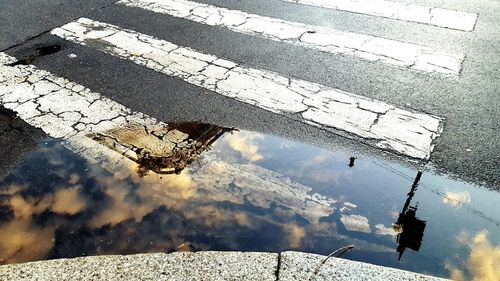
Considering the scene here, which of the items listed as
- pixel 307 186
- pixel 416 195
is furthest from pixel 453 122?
pixel 307 186

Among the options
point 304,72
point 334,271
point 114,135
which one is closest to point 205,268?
point 334,271

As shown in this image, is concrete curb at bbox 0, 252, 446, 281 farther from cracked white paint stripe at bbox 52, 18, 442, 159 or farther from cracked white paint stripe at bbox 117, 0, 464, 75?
cracked white paint stripe at bbox 117, 0, 464, 75

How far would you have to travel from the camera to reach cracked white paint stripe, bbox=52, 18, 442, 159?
3.50 meters

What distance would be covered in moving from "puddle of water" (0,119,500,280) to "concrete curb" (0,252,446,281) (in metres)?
0.31

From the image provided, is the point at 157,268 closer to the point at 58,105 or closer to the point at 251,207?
the point at 251,207

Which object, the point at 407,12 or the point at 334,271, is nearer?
the point at 334,271

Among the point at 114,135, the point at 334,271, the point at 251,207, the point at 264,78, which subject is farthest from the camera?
the point at 264,78

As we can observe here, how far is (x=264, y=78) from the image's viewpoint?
4363mm

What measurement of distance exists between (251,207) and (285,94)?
152 cm

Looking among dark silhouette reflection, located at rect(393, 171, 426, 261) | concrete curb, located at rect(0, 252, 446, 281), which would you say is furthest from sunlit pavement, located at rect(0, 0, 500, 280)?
concrete curb, located at rect(0, 252, 446, 281)

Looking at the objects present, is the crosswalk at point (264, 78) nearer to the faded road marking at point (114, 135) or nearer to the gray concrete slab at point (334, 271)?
the faded road marking at point (114, 135)

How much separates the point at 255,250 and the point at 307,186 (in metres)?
0.78

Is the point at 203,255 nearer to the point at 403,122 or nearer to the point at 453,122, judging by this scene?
the point at 403,122

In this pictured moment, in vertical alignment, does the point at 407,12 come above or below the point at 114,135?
above
